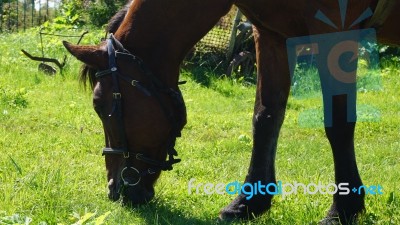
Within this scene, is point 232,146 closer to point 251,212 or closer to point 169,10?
point 251,212

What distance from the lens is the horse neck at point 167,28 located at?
3.15m

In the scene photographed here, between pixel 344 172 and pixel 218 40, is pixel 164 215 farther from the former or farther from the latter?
pixel 218 40

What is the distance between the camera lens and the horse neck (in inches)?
124

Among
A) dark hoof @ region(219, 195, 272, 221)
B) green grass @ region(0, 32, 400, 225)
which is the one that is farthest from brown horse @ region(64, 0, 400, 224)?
dark hoof @ region(219, 195, 272, 221)

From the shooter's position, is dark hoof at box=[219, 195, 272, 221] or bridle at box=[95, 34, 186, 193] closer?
bridle at box=[95, 34, 186, 193]

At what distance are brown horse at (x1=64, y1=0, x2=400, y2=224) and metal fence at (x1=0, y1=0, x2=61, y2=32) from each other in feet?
39.7

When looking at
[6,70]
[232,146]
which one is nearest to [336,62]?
[232,146]

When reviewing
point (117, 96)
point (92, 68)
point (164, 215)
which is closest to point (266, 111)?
point (164, 215)

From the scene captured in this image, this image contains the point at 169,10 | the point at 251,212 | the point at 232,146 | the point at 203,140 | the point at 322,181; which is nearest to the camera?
the point at 169,10

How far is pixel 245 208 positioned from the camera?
3572mm

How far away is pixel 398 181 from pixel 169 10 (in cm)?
219

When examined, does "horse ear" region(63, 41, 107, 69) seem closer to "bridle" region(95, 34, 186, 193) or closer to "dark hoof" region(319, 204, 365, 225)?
"bridle" region(95, 34, 186, 193)

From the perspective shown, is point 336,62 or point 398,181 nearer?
point 336,62

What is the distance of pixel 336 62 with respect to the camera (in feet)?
10.5
